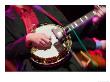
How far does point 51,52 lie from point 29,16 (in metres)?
0.22

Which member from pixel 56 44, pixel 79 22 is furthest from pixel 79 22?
pixel 56 44

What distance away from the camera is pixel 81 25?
6.11 ft

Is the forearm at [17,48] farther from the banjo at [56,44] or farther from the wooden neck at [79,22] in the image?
the wooden neck at [79,22]

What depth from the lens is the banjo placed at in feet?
6.04

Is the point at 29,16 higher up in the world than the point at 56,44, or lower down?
higher up

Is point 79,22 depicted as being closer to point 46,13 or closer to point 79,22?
point 79,22

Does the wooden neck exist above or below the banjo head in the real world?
above

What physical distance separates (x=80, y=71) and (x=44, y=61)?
0.19 meters

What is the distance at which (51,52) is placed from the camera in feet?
6.07

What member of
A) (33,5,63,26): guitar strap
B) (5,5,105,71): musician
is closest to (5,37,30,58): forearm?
(5,5,105,71): musician

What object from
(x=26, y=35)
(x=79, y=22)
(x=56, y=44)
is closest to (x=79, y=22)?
(x=79, y=22)

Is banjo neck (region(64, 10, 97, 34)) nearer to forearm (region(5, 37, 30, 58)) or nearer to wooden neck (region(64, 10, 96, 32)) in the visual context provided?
wooden neck (region(64, 10, 96, 32))

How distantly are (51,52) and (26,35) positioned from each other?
6.0 inches
